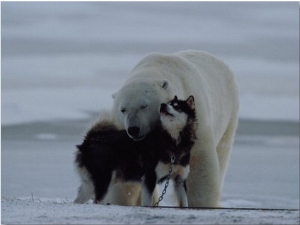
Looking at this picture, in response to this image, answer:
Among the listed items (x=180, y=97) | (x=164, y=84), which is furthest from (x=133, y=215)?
(x=180, y=97)

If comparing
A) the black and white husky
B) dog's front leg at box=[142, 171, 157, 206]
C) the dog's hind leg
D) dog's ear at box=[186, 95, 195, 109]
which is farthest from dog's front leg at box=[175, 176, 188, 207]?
the dog's hind leg

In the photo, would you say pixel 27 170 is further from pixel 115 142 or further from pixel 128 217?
pixel 128 217

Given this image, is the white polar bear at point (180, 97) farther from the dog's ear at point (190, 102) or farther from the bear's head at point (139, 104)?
the dog's ear at point (190, 102)

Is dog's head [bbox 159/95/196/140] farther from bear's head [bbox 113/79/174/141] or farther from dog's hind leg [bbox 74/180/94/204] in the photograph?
dog's hind leg [bbox 74/180/94/204]

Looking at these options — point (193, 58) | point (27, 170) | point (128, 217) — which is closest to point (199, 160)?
point (193, 58)

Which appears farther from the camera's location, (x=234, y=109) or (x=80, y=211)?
(x=234, y=109)

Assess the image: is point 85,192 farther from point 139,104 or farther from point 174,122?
point 174,122

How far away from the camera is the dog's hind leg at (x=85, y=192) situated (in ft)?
25.3

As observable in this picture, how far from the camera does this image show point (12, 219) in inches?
223

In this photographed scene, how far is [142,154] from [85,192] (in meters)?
0.73

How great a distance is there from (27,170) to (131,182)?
1016 cm

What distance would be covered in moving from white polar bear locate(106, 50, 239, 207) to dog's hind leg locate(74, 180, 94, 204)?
0.53 meters

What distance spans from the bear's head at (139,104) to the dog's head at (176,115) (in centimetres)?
26

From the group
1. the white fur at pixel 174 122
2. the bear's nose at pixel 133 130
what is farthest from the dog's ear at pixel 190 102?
the bear's nose at pixel 133 130
